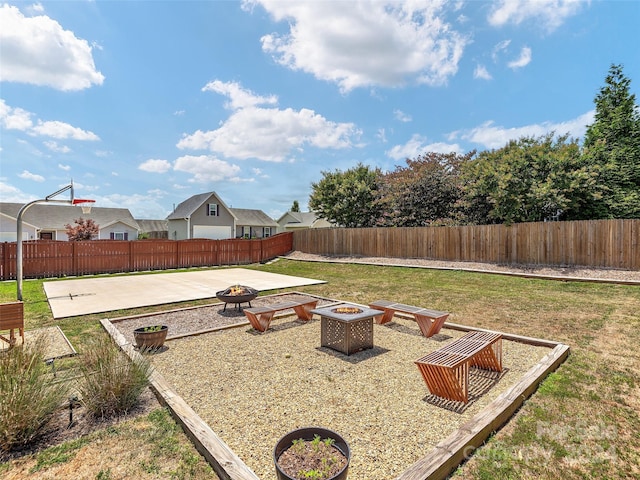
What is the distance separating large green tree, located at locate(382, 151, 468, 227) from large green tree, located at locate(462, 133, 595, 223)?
11.2 ft

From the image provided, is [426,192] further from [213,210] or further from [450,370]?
[213,210]

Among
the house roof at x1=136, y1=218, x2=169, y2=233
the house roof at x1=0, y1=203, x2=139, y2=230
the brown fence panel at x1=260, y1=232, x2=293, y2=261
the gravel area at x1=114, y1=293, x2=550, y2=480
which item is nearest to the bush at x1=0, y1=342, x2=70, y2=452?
the gravel area at x1=114, y1=293, x2=550, y2=480

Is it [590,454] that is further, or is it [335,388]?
[335,388]

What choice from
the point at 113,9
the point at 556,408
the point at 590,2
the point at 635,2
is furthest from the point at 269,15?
the point at 556,408

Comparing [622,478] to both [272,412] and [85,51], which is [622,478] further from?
[85,51]

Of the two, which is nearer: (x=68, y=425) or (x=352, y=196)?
(x=68, y=425)

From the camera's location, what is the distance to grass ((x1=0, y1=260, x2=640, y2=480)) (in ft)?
7.81

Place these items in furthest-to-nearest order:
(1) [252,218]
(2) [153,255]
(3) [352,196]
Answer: (1) [252,218] → (3) [352,196] → (2) [153,255]

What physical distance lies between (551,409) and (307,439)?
2.59 meters

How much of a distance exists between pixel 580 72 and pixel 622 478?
14633mm

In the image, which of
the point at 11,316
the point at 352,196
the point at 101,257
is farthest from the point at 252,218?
the point at 11,316

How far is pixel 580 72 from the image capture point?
11.9 metres

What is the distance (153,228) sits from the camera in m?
48.0

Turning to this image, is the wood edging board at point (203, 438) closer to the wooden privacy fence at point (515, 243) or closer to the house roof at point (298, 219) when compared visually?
the wooden privacy fence at point (515, 243)
